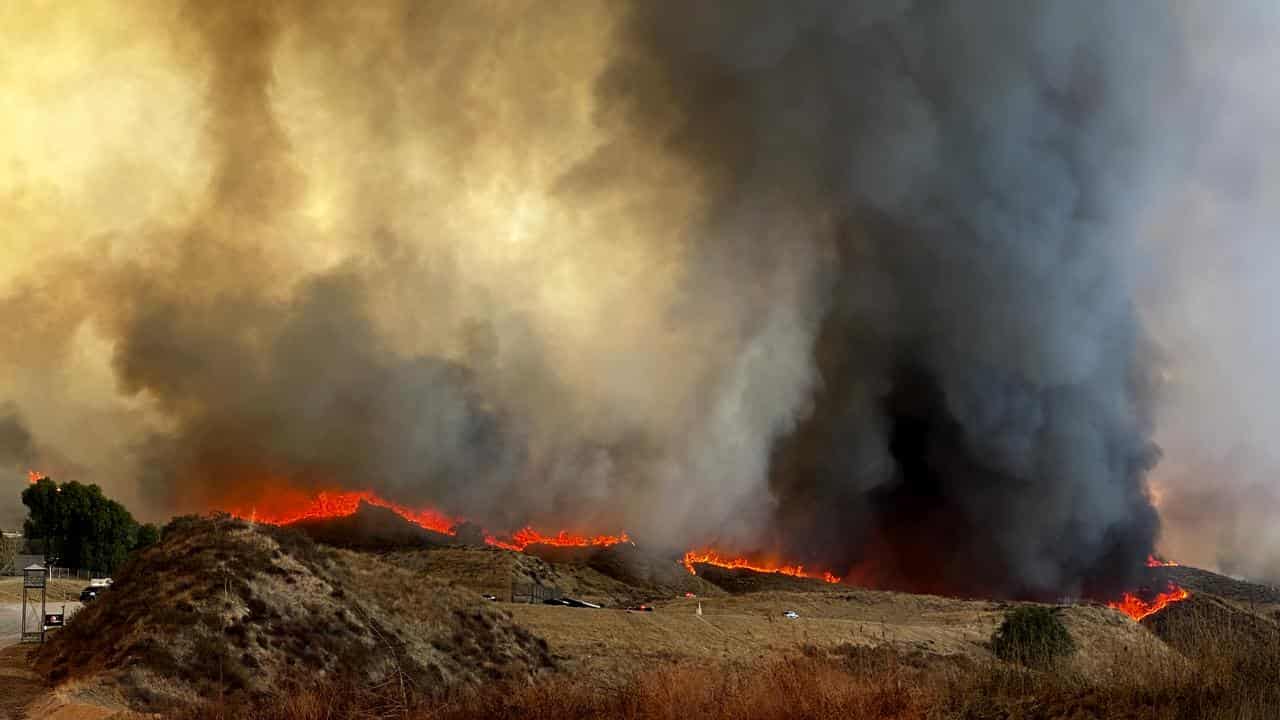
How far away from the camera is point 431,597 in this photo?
1417 inches

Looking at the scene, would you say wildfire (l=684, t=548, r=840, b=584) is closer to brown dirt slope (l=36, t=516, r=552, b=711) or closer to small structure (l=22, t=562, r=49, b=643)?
small structure (l=22, t=562, r=49, b=643)

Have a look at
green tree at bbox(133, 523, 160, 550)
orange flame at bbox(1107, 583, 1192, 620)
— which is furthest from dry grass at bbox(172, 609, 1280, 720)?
green tree at bbox(133, 523, 160, 550)

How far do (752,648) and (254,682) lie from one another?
2334cm

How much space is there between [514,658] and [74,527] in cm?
8573

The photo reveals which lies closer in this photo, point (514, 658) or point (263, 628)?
point (263, 628)

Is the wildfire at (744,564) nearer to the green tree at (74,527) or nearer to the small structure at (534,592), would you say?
the small structure at (534,592)

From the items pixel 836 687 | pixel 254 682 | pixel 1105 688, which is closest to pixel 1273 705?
pixel 1105 688

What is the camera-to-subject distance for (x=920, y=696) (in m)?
14.8

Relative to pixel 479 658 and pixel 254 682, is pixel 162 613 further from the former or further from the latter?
pixel 479 658

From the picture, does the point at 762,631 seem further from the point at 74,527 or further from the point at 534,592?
the point at 74,527

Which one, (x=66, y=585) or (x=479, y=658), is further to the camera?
(x=66, y=585)

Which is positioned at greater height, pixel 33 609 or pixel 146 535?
pixel 146 535

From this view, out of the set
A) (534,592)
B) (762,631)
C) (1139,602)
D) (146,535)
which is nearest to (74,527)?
Result: (146,535)

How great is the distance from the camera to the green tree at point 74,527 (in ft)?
321
